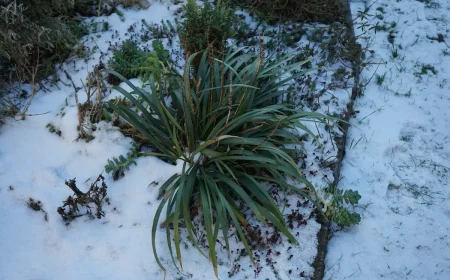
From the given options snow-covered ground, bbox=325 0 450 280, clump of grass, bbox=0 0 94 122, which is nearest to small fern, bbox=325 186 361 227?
snow-covered ground, bbox=325 0 450 280

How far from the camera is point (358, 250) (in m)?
3.14

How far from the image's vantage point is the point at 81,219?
3.10 meters

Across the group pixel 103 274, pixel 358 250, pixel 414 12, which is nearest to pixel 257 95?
pixel 358 250

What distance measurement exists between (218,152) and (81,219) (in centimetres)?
112

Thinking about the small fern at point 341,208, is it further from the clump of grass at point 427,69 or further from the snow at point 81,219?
the clump of grass at point 427,69

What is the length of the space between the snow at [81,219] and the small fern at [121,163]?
5 centimetres

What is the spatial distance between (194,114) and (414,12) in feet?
11.0

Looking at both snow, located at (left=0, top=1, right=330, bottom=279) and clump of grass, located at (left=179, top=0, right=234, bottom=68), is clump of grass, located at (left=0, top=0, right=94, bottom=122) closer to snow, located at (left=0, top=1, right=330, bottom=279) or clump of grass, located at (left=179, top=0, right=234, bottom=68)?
snow, located at (left=0, top=1, right=330, bottom=279)

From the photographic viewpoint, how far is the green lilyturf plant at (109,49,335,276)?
2.89 meters

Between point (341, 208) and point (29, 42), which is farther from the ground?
point (29, 42)

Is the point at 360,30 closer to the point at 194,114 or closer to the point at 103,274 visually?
the point at 194,114

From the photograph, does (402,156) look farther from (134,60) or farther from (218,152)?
(134,60)

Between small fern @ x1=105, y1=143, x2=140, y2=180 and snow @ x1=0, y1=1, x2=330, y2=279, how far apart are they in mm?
49

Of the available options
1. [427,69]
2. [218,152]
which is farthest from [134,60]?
[427,69]
